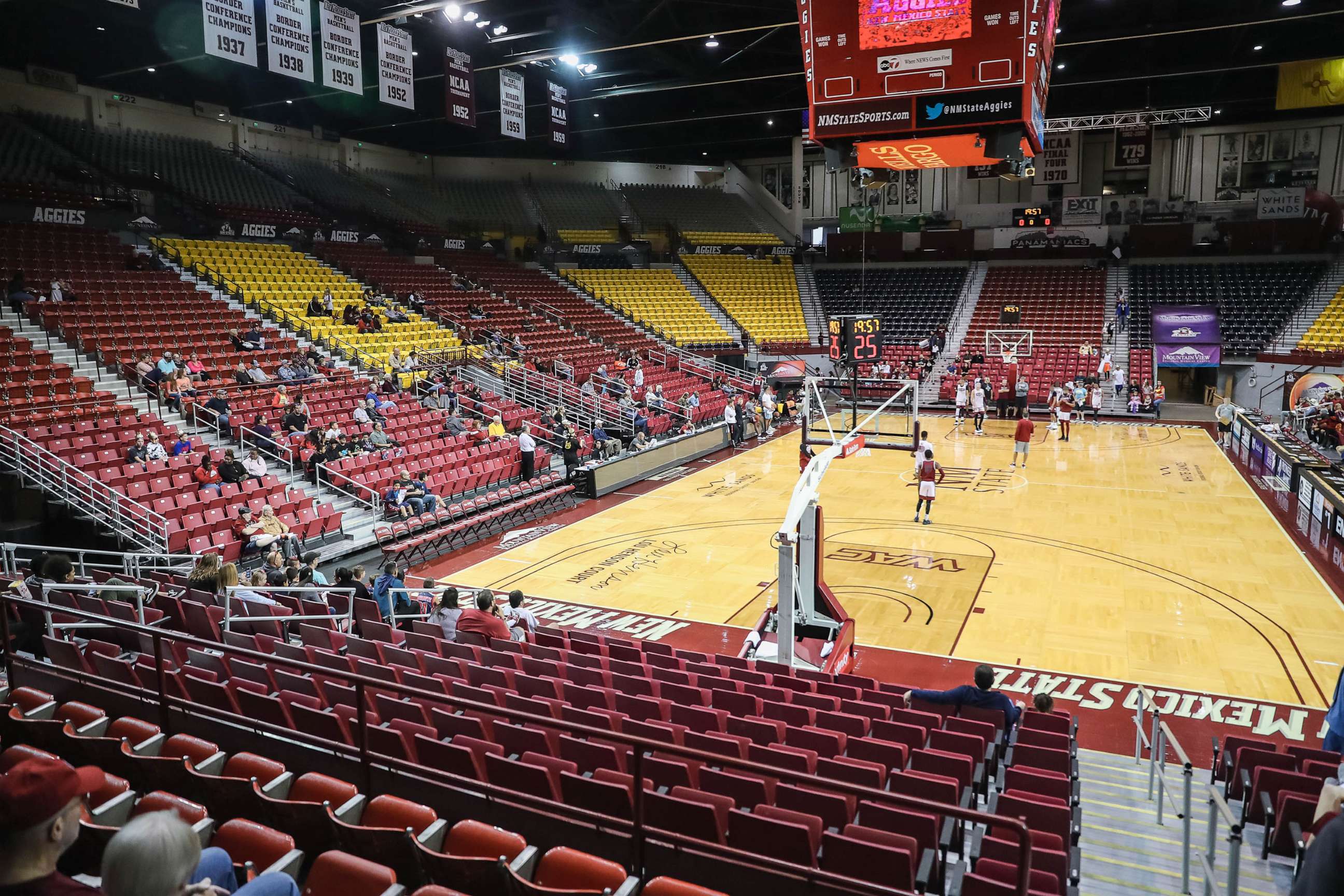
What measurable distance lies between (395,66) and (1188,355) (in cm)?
3014

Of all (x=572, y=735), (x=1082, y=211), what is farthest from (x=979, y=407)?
Result: (x=572, y=735)

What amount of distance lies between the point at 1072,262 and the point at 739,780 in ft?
133

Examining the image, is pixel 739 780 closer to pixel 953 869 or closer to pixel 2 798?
pixel 953 869

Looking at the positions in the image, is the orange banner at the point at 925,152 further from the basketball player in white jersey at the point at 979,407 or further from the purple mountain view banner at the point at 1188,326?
the purple mountain view banner at the point at 1188,326

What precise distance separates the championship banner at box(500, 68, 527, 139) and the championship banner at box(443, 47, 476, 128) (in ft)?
3.58

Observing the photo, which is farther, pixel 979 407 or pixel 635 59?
pixel 635 59

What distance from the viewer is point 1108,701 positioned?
9836 millimetres

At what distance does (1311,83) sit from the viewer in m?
26.1

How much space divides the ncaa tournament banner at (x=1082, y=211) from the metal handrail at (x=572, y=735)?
39.9 m

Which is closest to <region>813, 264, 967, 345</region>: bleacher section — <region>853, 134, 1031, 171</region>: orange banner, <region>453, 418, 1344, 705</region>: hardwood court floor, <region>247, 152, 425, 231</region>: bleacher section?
<region>453, 418, 1344, 705</region>: hardwood court floor

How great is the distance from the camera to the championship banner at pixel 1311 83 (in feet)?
84.4

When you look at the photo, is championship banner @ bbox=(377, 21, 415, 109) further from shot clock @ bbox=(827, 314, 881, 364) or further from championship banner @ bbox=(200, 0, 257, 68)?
shot clock @ bbox=(827, 314, 881, 364)

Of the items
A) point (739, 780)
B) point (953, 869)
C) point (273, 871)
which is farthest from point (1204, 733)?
point (273, 871)

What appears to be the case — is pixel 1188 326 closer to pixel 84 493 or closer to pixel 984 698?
pixel 984 698
